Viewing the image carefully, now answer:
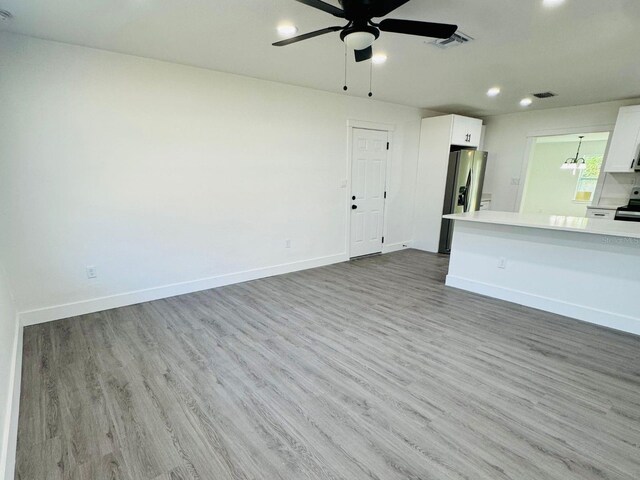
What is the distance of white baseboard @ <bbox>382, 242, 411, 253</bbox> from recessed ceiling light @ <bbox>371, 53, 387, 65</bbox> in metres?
3.25

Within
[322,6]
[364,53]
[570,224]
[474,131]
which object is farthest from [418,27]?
[474,131]

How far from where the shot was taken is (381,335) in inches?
109

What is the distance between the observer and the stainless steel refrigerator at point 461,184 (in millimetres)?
5316

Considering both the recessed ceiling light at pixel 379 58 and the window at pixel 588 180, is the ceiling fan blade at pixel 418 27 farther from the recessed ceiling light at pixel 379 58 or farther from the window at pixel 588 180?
the window at pixel 588 180

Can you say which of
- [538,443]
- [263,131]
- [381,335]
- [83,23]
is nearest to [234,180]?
[263,131]

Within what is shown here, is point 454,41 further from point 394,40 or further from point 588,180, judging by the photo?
point 588,180

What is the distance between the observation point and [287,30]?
243 cm

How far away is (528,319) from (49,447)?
3913 millimetres

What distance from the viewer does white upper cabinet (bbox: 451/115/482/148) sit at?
5.32 m

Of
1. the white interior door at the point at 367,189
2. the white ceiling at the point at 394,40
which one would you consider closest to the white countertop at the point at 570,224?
the white ceiling at the point at 394,40

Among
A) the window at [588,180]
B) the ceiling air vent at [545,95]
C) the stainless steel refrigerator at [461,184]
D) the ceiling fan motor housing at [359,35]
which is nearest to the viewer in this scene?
the ceiling fan motor housing at [359,35]

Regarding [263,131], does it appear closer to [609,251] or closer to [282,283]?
[282,283]

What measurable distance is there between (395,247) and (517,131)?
326 cm

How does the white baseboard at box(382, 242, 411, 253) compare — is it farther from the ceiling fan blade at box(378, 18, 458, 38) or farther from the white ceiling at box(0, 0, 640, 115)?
the ceiling fan blade at box(378, 18, 458, 38)
